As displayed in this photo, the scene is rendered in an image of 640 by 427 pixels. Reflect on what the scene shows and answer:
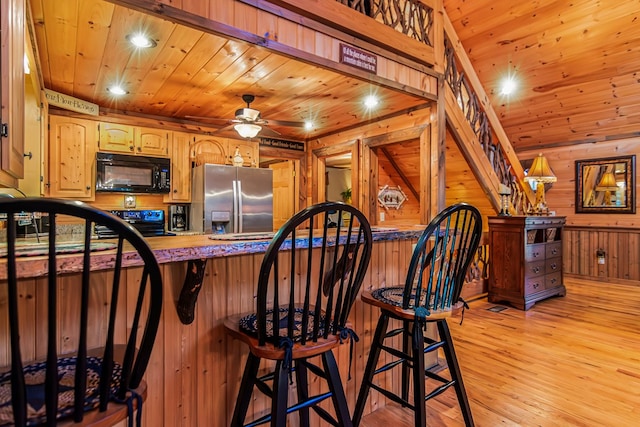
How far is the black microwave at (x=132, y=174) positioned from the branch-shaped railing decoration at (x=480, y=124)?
11.1 feet

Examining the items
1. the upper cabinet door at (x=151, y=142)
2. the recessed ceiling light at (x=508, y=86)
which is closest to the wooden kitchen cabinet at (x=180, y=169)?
the upper cabinet door at (x=151, y=142)

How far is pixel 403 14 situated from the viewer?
9.93 ft

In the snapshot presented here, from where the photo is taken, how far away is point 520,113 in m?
5.29

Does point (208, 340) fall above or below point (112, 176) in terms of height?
below

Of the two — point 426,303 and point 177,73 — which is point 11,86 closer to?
point 177,73

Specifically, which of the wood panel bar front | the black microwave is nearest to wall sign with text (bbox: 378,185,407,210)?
the black microwave

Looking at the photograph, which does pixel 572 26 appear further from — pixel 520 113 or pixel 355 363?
pixel 355 363

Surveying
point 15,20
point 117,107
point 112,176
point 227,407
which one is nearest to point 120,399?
point 227,407

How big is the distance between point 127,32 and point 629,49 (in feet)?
16.7

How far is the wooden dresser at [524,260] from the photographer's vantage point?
4059 mm

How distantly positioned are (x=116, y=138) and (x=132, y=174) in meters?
0.43

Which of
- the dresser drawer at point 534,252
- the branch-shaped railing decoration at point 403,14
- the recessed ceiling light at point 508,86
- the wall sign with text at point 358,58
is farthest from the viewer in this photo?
the recessed ceiling light at point 508,86

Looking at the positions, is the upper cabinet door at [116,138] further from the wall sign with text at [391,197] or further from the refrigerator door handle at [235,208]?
the wall sign with text at [391,197]

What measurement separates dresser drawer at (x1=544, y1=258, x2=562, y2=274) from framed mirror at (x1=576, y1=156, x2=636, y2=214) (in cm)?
161
